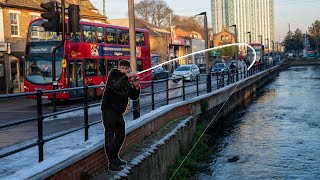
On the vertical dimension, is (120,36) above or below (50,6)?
below

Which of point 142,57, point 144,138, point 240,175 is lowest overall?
point 240,175

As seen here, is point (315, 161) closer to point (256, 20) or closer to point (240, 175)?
point (240, 175)

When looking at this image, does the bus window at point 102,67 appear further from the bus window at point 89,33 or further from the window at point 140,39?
the window at point 140,39

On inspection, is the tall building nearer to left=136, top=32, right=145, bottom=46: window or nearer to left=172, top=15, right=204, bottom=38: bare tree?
left=172, top=15, right=204, bottom=38: bare tree

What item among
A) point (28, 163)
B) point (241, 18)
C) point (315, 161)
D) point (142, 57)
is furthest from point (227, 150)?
point (241, 18)

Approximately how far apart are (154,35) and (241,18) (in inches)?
563

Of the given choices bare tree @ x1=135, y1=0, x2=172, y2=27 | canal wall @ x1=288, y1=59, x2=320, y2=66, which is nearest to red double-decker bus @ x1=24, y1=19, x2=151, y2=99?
bare tree @ x1=135, y1=0, x2=172, y2=27

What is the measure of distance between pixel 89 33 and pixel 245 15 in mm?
49053

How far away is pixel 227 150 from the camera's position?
14.2m

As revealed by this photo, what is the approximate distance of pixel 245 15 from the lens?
66.0 meters

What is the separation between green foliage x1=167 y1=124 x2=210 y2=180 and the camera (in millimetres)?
10680

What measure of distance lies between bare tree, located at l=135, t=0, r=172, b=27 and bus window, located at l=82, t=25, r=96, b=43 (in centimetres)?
6832

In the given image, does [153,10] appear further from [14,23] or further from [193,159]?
[193,159]

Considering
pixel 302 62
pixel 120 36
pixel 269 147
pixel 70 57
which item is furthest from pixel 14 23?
pixel 302 62
